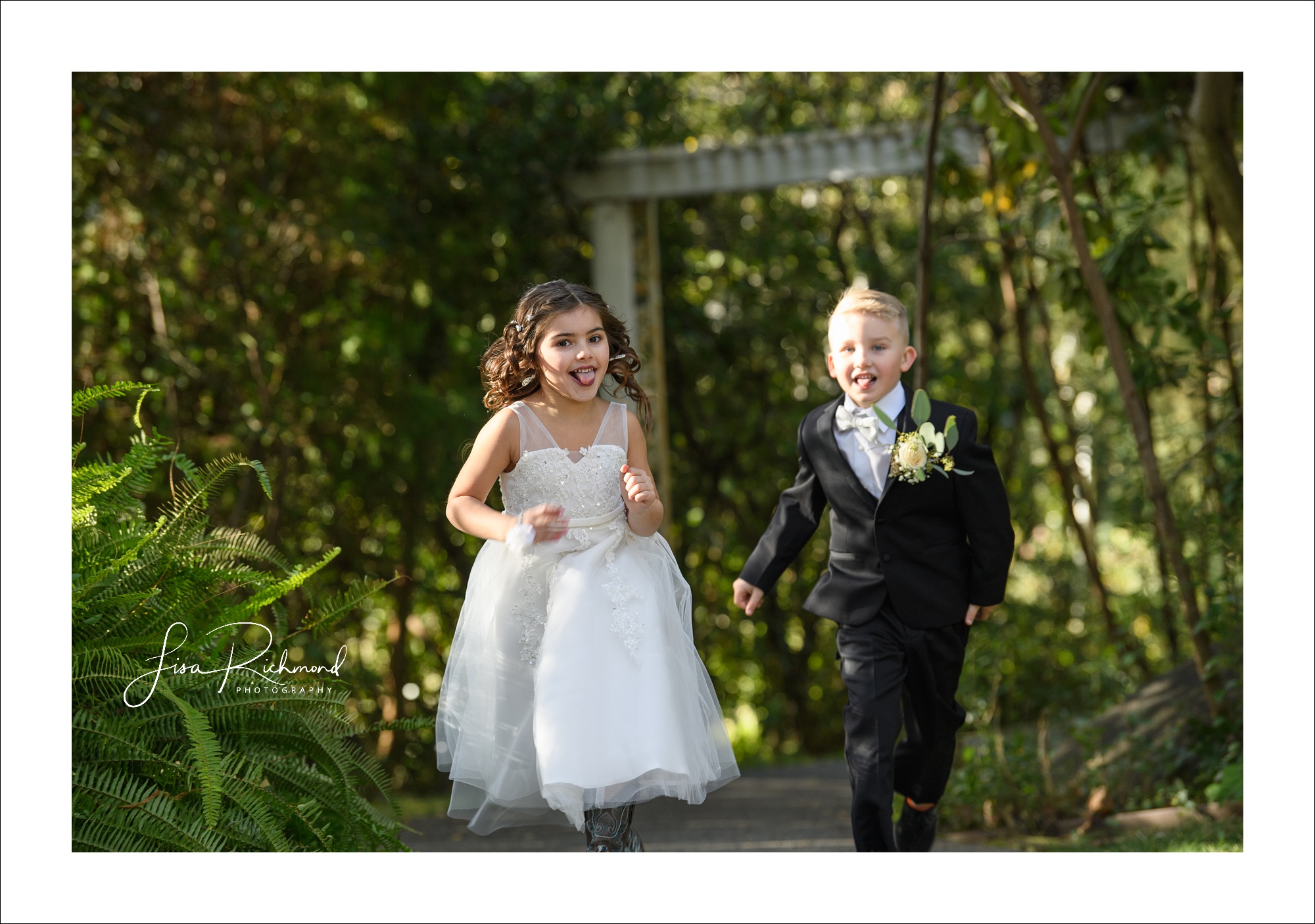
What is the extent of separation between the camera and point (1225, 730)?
3.98m

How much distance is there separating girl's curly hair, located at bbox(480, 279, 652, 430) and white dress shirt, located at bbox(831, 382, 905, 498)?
1.77 feet

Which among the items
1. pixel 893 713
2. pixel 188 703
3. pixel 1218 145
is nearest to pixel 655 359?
pixel 1218 145

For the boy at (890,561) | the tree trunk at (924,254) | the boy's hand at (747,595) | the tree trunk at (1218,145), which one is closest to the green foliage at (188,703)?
the boy's hand at (747,595)

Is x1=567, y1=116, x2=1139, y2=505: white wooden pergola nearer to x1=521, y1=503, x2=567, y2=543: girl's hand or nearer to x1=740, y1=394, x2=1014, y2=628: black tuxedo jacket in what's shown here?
x1=740, y1=394, x2=1014, y2=628: black tuxedo jacket

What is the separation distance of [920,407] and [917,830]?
1.19 meters

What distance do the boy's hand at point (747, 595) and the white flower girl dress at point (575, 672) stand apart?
8.2 inches

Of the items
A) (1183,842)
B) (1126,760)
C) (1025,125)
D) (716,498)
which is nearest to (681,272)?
(716,498)

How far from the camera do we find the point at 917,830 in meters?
3.08

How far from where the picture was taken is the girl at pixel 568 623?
2.58 metres

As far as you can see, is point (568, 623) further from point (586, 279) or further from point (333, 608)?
point (586, 279)

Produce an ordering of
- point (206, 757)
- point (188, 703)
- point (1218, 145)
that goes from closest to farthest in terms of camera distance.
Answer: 1. point (206, 757)
2. point (188, 703)
3. point (1218, 145)

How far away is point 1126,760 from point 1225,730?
35 centimetres

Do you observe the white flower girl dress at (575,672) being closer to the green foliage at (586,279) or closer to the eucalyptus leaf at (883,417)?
the eucalyptus leaf at (883,417)

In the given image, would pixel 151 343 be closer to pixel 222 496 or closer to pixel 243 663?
pixel 222 496
